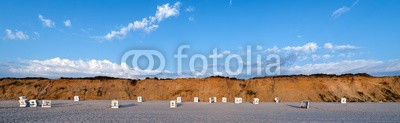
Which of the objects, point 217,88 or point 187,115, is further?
point 217,88

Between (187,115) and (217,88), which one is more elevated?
(217,88)

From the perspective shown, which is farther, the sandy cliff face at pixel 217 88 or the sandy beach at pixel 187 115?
the sandy cliff face at pixel 217 88

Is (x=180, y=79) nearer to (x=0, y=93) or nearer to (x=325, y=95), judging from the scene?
(x=325, y=95)

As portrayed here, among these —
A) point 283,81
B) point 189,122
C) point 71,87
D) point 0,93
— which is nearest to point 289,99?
point 283,81

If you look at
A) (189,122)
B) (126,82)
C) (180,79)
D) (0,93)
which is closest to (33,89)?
(0,93)

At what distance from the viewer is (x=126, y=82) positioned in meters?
64.1

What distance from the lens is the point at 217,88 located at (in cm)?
6034

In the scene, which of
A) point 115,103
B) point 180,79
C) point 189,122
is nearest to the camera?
point 189,122

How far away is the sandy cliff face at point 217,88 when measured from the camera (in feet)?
185

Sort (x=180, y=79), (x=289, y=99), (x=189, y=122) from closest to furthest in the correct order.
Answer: (x=189, y=122) < (x=289, y=99) < (x=180, y=79)

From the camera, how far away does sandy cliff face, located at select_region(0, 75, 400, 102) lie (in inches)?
2224

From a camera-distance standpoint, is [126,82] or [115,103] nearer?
[115,103]

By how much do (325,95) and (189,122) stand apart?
146ft

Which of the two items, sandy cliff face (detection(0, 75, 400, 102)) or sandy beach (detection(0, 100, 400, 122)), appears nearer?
sandy beach (detection(0, 100, 400, 122))
